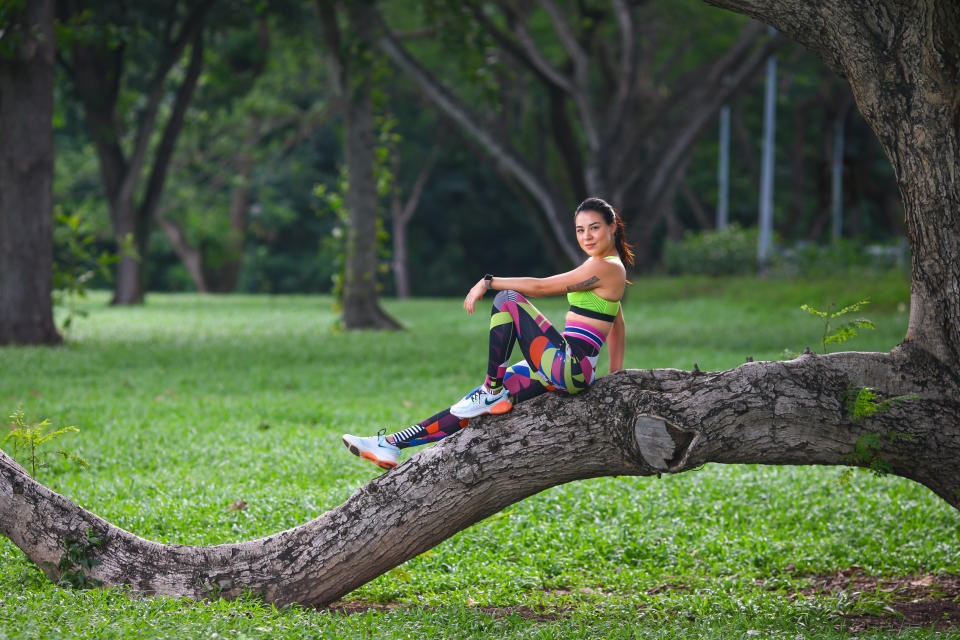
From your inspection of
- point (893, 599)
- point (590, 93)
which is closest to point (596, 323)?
point (893, 599)

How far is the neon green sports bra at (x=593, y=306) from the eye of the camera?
453cm

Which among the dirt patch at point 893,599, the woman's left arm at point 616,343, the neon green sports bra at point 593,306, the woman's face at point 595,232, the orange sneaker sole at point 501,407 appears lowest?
the dirt patch at point 893,599

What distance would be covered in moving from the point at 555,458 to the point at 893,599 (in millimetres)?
2202

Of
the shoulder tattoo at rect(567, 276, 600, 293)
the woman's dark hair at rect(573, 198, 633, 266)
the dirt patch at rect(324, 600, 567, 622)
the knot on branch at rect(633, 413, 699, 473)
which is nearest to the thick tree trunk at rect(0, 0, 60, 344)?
the dirt patch at rect(324, 600, 567, 622)

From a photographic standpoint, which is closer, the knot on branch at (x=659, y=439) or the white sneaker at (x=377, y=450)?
the knot on branch at (x=659, y=439)

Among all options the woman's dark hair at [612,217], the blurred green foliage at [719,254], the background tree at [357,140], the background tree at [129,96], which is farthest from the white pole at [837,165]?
the woman's dark hair at [612,217]

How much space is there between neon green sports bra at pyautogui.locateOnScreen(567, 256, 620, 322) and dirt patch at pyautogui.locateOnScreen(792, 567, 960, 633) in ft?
6.03

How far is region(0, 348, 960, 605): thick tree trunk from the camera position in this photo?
439 centimetres

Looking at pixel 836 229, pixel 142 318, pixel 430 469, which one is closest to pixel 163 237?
pixel 142 318

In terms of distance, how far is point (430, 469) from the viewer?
4.55 metres

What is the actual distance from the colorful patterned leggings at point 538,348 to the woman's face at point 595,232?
385mm

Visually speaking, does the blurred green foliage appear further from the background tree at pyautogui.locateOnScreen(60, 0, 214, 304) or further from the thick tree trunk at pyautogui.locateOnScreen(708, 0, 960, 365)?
the thick tree trunk at pyautogui.locateOnScreen(708, 0, 960, 365)

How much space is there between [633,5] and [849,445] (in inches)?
647

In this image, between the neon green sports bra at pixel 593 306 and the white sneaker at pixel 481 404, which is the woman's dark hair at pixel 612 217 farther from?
the white sneaker at pixel 481 404
